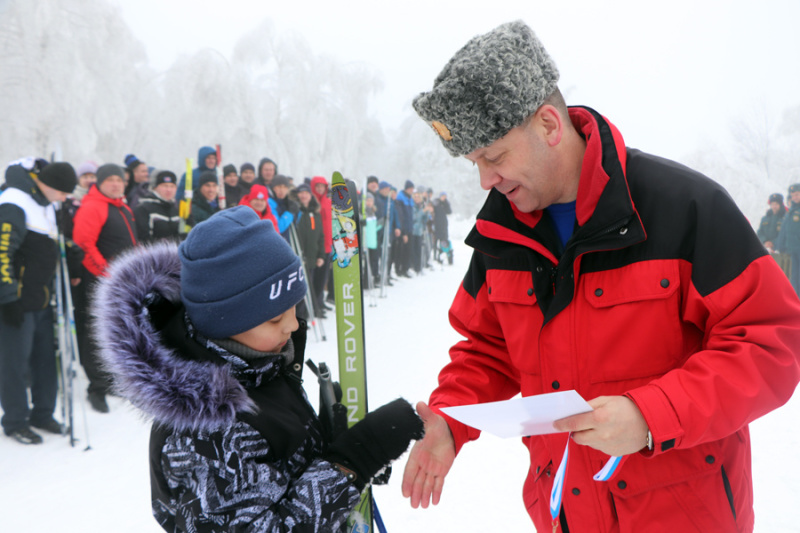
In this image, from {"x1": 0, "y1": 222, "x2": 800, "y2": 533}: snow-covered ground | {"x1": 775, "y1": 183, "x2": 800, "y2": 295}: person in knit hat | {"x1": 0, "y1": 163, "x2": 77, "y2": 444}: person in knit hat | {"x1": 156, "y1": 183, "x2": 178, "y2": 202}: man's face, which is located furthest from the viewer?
{"x1": 775, "y1": 183, "x2": 800, "y2": 295}: person in knit hat

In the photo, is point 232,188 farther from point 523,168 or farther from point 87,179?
point 523,168

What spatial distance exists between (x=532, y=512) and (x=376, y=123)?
28.7m

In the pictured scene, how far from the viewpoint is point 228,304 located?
50.9 inches

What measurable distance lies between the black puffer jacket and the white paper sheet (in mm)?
→ 381

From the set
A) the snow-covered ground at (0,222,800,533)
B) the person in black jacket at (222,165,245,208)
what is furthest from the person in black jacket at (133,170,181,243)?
the snow-covered ground at (0,222,800,533)

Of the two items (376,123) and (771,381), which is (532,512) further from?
(376,123)

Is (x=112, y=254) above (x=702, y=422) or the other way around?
above

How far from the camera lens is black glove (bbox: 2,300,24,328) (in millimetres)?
3820

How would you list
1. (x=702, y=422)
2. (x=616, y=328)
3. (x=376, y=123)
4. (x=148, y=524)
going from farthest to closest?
(x=376, y=123), (x=148, y=524), (x=616, y=328), (x=702, y=422)

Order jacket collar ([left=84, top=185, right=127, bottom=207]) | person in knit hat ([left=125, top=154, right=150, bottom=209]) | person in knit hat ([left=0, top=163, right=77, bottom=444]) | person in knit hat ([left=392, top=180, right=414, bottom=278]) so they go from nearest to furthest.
A: person in knit hat ([left=0, top=163, right=77, bottom=444]), jacket collar ([left=84, top=185, right=127, bottom=207]), person in knit hat ([left=125, top=154, right=150, bottom=209]), person in knit hat ([left=392, top=180, right=414, bottom=278])

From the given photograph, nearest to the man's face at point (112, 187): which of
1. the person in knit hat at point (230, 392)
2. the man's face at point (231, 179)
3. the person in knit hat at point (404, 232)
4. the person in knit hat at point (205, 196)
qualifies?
the person in knit hat at point (205, 196)

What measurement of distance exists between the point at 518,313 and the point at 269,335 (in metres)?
0.63

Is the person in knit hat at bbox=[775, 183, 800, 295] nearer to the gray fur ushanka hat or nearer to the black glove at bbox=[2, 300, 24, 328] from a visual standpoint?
the gray fur ushanka hat

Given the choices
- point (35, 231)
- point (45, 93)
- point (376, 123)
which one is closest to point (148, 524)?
point (35, 231)
